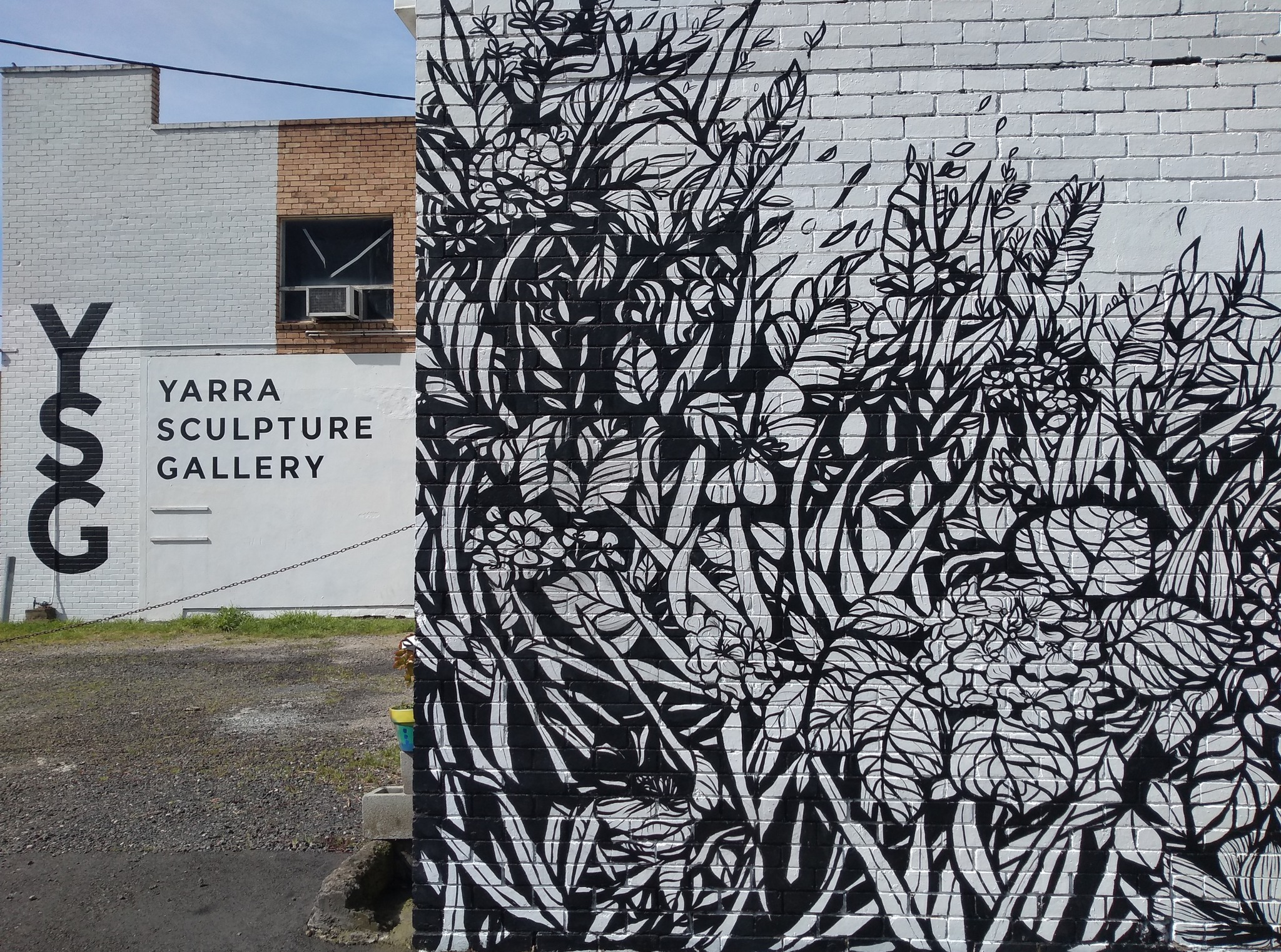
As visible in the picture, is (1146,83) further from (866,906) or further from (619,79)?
(866,906)

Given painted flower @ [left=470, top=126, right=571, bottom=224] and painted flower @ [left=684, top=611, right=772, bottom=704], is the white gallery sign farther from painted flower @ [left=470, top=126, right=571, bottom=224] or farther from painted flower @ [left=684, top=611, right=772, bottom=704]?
painted flower @ [left=684, top=611, right=772, bottom=704]

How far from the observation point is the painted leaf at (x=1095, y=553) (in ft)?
11.5

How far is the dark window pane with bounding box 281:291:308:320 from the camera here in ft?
41.8

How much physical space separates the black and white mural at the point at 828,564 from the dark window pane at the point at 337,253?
987 centimetres

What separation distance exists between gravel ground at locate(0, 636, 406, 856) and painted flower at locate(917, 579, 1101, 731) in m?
3.45

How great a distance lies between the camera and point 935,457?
11.6 ft

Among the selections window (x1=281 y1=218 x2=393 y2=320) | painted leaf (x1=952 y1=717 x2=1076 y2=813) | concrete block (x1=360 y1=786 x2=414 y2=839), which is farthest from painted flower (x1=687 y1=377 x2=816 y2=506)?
window (x1=281 y1=218 x2=393 y2=320)

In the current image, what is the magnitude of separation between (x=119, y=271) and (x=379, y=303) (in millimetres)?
3637

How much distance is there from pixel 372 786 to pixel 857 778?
146 inches

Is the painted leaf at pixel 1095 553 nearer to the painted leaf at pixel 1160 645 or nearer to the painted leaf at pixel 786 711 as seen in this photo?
the painted leaf at pixel 1160 645

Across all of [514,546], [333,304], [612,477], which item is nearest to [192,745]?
[514,546]

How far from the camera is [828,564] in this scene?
11.6ft

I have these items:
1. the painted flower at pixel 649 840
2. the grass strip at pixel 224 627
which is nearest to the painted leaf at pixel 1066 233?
the painted flower at pixel 649 840

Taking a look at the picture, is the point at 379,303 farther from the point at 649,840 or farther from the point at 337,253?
the point at 649,840
